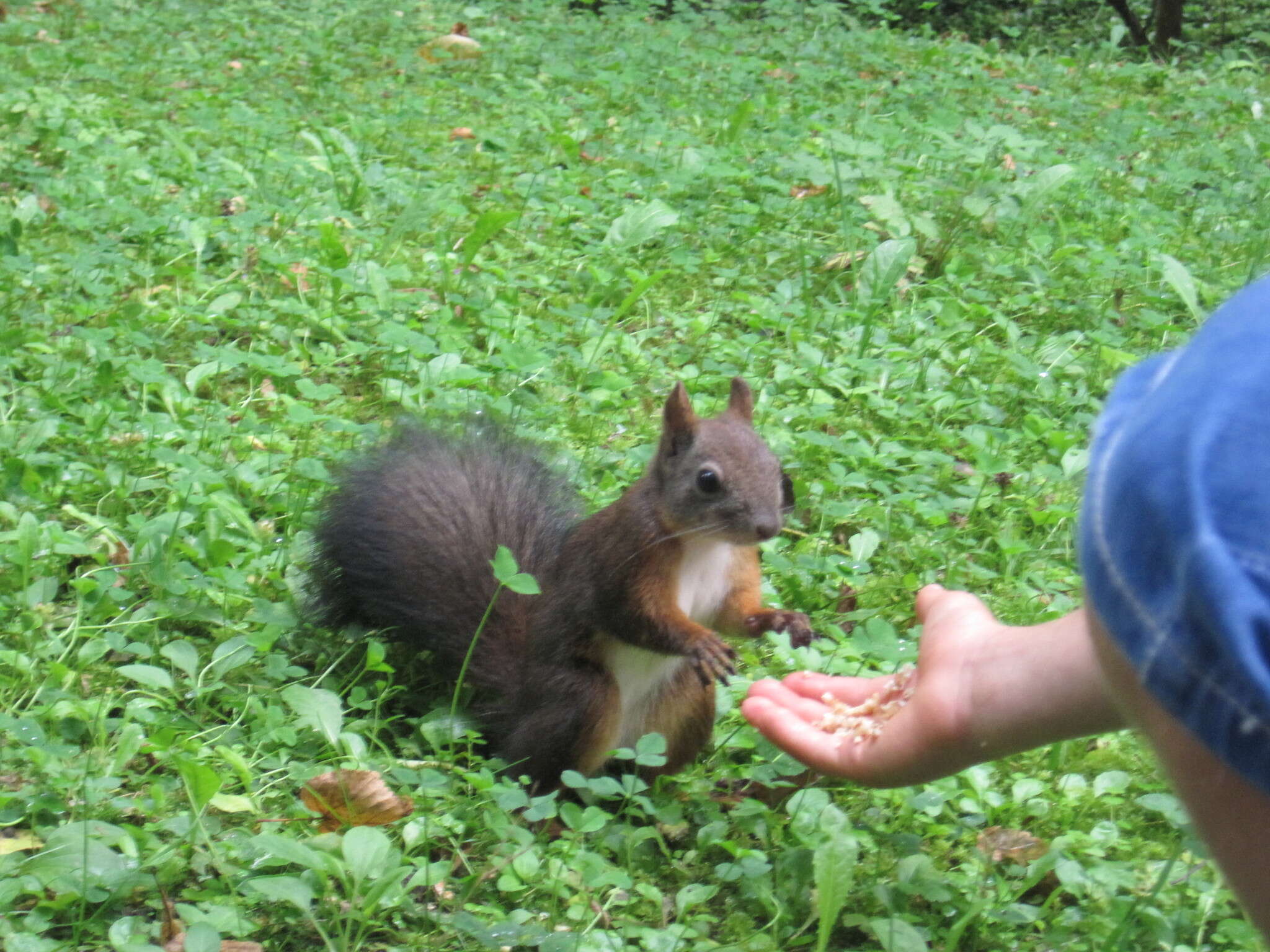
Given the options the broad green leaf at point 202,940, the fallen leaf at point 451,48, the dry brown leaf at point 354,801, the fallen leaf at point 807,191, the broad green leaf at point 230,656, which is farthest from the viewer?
the fallen leaf at point 451,48

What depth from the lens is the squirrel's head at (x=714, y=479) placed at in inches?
78.0

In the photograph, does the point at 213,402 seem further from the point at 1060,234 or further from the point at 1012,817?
the point at 1060,234

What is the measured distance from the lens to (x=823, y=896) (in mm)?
1562

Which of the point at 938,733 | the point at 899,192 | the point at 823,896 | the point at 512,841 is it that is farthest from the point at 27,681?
the point at 899,192

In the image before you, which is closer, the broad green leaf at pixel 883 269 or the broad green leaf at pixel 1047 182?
the broad green leaf at pixel 883 269

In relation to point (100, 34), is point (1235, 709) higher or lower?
higher

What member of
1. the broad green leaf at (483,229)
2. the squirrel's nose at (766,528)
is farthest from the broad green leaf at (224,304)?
the squirrel's nose at (766,528)

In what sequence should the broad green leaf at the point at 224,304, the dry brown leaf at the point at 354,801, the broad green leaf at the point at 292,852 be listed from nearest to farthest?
the broad green leaf at the point at 292,852, the dry brown leaf at the point at 354,801, the broad green leaf at the point at 224,304

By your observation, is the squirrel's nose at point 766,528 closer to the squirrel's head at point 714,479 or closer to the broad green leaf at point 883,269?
the squirrel's head at point 714,479

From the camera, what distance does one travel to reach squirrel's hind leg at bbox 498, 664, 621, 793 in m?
1.99

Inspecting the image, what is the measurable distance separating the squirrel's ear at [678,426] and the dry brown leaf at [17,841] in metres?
1.04

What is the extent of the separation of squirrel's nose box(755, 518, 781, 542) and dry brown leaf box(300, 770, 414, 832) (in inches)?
25.6

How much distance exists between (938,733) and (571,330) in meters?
2.03

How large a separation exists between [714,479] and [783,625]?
252mm
